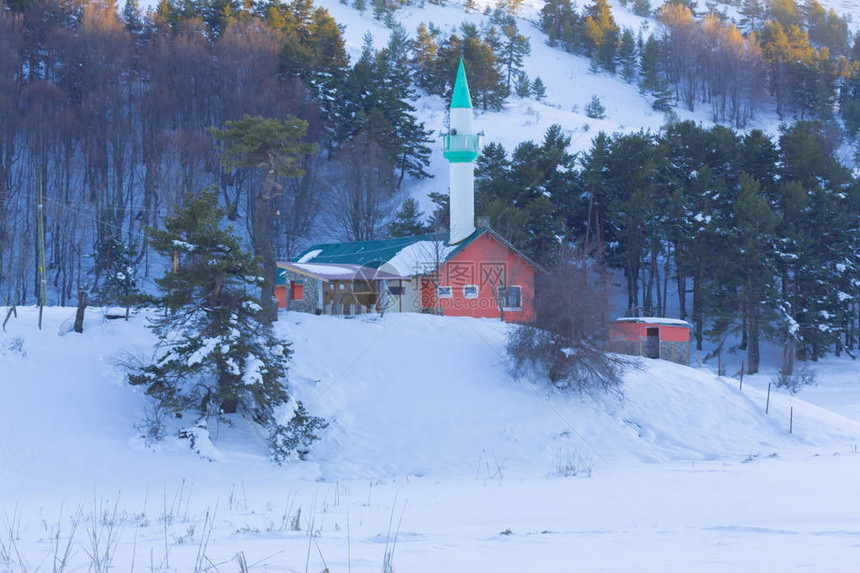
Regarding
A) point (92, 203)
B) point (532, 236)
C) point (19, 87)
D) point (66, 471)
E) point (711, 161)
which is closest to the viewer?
point (66, 471)

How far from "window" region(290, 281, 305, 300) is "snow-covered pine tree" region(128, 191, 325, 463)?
14022 millimetres

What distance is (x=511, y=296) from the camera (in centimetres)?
3506

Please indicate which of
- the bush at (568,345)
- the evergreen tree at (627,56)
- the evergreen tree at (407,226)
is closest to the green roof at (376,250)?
the evergreen tree at (407,226)

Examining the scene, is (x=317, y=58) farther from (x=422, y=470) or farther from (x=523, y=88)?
(x=422, y=470)

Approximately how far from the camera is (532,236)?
137 feet

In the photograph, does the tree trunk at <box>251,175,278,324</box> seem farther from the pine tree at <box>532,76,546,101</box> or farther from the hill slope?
the pine tree at <box>532,76,546,101</box>

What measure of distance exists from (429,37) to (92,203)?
159 ft

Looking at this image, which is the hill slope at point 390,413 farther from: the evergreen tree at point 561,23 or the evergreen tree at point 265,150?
the evergreen tree at point 561,23

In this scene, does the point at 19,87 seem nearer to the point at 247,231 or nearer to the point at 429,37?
the point at 247,231

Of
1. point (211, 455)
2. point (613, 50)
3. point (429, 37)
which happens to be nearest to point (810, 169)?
point (211, 455)

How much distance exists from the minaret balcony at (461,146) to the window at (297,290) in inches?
363

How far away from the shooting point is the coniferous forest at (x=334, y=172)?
1555 inches

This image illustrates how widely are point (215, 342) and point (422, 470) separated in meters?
6.15

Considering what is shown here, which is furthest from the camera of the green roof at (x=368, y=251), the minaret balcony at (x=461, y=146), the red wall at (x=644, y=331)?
the minaret balcony at (x=461, y=146)
